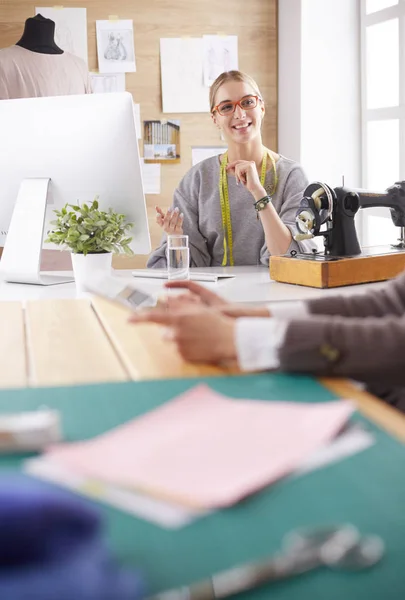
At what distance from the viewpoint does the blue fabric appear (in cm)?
51

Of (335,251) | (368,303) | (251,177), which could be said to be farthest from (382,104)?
(368,303)

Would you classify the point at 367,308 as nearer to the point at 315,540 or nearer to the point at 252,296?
the point at 252,296

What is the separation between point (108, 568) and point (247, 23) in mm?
4130

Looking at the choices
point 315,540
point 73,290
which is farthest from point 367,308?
point 73,290

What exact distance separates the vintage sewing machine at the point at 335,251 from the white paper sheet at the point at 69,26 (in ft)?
7.54

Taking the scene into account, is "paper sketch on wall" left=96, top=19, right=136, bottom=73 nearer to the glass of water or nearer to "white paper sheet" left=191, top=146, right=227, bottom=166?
"white paper sheet" left=191, top=146, right=227, bottom=166

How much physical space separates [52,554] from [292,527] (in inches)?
8.4

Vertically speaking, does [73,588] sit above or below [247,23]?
below

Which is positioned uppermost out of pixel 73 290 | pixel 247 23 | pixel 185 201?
pixel 247 23

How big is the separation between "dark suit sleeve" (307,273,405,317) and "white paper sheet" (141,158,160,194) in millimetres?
2981

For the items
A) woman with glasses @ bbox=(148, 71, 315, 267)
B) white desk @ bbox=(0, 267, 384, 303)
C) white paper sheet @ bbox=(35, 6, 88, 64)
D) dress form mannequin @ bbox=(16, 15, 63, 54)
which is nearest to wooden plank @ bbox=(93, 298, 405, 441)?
white desk @ bbox=(0, 267, 384, 303)

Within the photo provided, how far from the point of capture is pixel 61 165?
2.45 m

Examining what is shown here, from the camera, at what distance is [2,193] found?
2.54 metres

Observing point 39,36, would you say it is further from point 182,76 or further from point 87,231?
point 87,231
